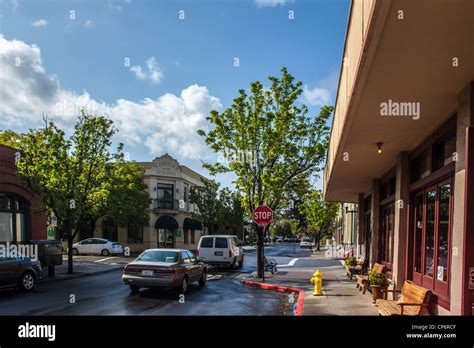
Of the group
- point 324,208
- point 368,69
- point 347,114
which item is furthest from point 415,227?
point 324,208

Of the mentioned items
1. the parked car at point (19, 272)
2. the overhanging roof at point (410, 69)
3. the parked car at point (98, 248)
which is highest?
the overhanging roof at point (410, 69)

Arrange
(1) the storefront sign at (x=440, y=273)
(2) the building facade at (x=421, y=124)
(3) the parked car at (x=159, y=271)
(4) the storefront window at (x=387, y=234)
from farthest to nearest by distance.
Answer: (4) the storefront window at (x=387, y=234)
(3) the parked car at (x=159, y=271)
(1) the storefront sign at (x=440, y=273)
(2) the building facade at (x=421, y=124)

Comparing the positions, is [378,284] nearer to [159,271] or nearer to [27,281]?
[159,271]

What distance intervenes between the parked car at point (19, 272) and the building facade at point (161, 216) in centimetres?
2503

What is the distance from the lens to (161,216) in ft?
129

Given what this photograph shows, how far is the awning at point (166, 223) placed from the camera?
38438mm

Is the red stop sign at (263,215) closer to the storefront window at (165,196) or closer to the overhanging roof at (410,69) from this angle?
the overhanging roof at (410,69)

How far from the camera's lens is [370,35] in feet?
13.1

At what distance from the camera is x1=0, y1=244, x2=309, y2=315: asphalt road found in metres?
9.48

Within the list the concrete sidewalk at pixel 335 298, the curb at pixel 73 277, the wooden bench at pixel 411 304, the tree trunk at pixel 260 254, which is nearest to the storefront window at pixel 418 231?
the wooden bench at pixel 411 304

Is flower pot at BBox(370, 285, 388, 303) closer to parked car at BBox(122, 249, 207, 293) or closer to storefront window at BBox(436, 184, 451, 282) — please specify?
storefront window at BBox(436, 184, 451, 282)

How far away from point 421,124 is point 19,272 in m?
11.7

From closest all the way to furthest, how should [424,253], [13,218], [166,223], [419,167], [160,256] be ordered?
[424,253]
[419,167]
[160,256]
[13,218]
[166,223]

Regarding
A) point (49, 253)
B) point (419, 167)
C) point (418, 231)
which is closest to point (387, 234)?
point (418, 231)
